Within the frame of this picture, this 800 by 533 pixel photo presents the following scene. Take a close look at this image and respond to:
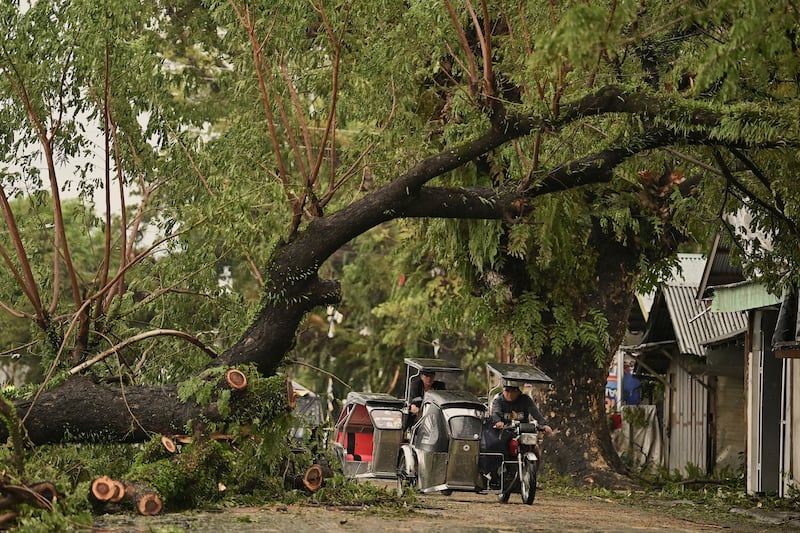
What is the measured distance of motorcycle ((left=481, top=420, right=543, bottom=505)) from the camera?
51.5ft

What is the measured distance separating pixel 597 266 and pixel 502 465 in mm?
8972

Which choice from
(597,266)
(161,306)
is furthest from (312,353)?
(161,306)

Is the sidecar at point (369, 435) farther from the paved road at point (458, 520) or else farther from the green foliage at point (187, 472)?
the green foliage at point (187, 472)

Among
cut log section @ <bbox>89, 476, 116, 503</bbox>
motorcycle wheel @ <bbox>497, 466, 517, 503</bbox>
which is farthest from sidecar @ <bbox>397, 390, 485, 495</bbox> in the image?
cut log section @ <bbox>89, 476, 116, 503</bbox>

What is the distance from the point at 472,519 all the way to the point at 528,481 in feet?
8.23

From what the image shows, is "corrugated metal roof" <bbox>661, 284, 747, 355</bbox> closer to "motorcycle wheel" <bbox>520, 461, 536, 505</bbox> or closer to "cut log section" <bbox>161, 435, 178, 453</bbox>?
"motorcycle wheel" <bbox>520, 461, 536, 505</bbox>

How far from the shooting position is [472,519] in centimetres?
1357

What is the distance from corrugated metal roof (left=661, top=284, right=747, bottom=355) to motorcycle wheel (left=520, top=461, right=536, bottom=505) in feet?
38.6

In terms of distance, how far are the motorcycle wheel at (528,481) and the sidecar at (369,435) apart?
1.76 metres

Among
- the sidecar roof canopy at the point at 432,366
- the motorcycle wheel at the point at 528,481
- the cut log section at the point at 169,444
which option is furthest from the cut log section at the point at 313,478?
the motorcycle wheel at the point at 528,481

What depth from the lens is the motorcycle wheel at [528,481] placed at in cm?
1584

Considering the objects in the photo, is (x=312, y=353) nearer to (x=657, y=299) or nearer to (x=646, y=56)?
(x=657, y=299)

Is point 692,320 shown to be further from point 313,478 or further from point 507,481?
point 313,478

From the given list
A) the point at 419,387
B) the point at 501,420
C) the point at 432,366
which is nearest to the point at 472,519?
the point at 501,420
